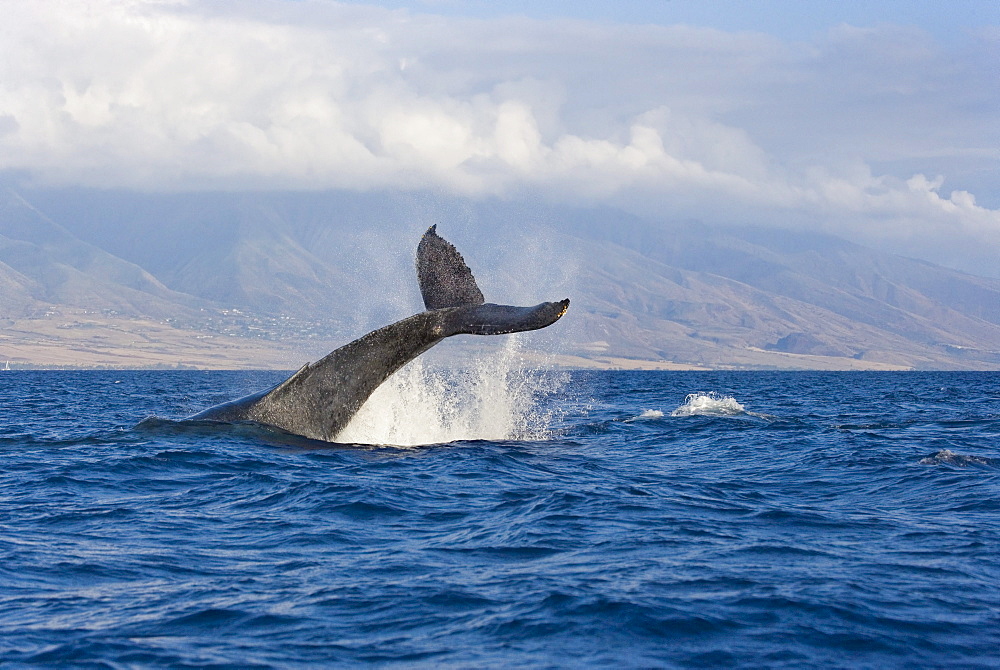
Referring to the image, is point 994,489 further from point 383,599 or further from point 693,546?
point 383,599

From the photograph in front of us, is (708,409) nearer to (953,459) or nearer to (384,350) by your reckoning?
(953,459)

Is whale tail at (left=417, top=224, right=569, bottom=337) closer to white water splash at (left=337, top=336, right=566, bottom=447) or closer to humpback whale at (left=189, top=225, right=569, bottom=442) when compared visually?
humpback whale at (left=189, top=225, right=569, bottom=442)

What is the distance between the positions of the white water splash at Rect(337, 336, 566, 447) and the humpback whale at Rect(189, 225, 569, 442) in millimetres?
542

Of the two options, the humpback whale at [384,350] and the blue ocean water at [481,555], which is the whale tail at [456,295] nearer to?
the humpback whale at [384,350]

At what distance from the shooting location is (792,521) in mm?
11977

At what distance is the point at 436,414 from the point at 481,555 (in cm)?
1043

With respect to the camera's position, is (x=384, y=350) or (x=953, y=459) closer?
(x=384, y=350)

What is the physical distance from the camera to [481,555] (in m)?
10.1

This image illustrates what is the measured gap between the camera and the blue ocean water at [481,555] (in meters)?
7.59

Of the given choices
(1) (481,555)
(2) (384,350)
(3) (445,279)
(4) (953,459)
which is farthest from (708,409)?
(1) (481,555)

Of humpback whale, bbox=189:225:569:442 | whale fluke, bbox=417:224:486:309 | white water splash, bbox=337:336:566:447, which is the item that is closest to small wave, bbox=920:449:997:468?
white water splash, bbox=337:336:566:447

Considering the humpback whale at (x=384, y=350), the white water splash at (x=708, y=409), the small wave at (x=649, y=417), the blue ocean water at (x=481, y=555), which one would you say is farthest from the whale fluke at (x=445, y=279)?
the white water splash at (x=708, y=409)

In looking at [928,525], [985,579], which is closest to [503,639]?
[985,579]

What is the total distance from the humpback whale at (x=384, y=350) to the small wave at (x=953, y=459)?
7.11 metres
